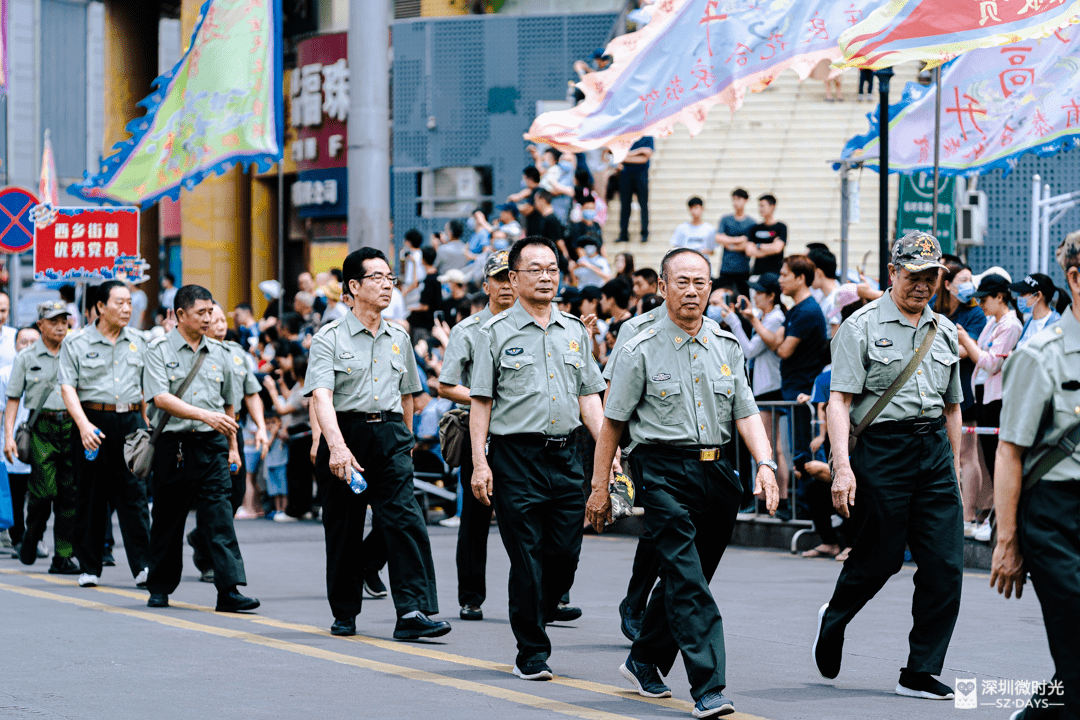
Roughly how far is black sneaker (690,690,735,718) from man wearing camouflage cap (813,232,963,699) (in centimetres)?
92

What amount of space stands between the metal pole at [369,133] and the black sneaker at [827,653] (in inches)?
352

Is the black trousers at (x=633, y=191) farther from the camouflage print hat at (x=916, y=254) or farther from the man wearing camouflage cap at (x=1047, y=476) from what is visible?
the man wearing camouflage cap at (x=1047, y=476)

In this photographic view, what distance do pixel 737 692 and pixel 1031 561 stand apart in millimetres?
2185

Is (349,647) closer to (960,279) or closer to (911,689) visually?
(911,689)

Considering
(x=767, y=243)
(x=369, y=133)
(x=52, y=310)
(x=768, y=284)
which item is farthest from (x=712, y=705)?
(x=767, y=243)

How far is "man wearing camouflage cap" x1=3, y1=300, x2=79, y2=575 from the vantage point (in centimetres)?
Answer: 1215

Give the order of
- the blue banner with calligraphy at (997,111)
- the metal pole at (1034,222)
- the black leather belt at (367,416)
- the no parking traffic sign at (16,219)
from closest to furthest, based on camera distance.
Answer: the black leather belt at (367,416) → the blue banner with calligraphy at (997,111) → the no parking traffic sign at (16,219) → the metal pole at (1034,222)

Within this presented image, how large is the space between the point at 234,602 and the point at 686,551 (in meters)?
4.02

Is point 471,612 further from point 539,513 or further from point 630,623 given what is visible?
point 539,513

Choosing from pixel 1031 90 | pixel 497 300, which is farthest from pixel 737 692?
pixel 1031 90

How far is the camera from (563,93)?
1069 inches

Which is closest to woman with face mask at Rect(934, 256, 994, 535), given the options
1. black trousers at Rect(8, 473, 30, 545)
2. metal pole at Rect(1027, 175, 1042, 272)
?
black trousers at Rect(8, 473, 30, 545)

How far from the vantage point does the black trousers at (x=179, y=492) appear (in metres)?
10.0

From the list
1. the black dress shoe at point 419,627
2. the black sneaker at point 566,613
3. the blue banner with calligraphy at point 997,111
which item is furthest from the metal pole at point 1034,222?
the black dress shoe at point 419,627
